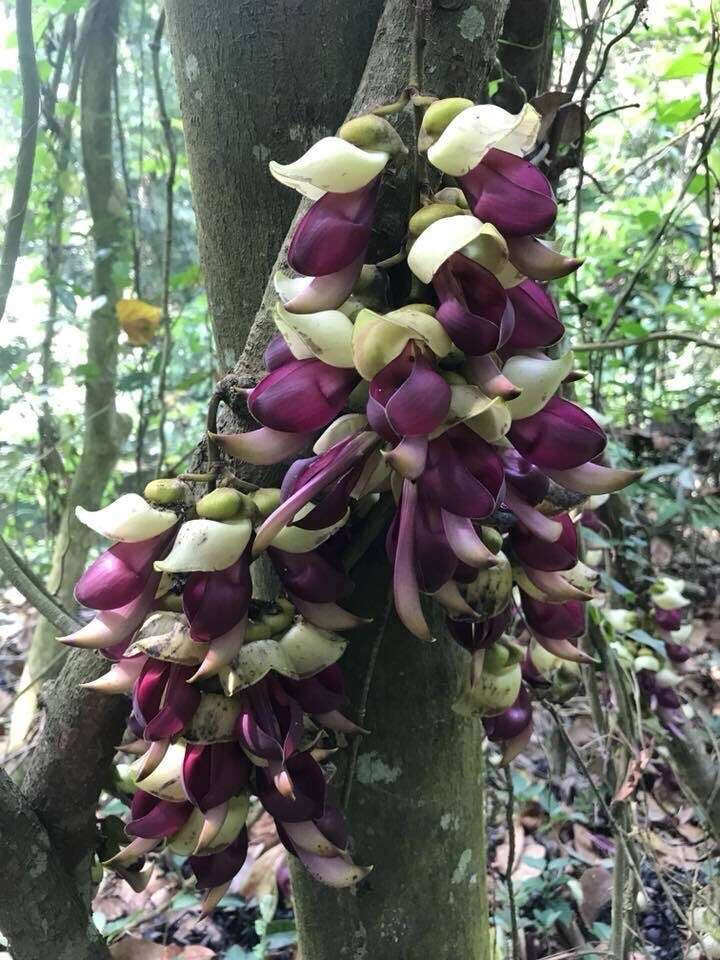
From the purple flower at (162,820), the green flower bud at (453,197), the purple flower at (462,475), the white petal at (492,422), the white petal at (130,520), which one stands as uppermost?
the green flower bud at (453,197)

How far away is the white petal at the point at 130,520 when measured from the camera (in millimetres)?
530

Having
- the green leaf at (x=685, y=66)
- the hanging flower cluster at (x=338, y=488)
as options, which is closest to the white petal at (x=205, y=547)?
the hanging flower cluster at (x=338, y=488)

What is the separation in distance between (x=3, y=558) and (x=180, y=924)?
1055 millimetres

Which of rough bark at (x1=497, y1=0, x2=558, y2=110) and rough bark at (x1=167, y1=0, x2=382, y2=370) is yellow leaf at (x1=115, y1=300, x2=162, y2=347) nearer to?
rough bark at (x1=497, y1=0, x2=558, y2=110)

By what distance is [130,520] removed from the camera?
1.75ft

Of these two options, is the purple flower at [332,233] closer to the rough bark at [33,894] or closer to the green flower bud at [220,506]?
the green flower bud at [220,506]

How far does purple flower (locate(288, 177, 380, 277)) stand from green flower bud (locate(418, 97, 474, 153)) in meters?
0.05

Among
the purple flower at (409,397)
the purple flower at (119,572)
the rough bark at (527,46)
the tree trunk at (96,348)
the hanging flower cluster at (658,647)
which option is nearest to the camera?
the purple flower at (409,397)

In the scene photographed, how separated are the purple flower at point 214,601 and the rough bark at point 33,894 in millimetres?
330

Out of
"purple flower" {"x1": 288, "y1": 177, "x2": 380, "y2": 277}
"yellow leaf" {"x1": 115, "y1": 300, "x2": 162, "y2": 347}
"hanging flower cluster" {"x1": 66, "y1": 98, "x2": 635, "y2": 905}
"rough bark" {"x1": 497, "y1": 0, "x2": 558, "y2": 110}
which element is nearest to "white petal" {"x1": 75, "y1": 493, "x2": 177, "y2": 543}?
"hanging flower cluster" {"x1": 66, "y1": 98, "x2": 635, "y2": 905}

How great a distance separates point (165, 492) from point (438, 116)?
0.33m

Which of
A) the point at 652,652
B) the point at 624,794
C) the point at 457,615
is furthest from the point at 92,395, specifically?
the point at 457,615

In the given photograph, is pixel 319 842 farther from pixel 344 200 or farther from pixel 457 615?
pixel 344 200

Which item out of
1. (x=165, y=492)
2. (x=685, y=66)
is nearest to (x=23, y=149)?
(x=165, y=492)
